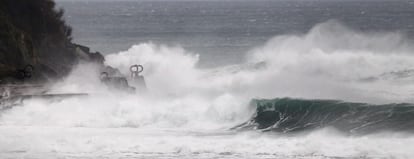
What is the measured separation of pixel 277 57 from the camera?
1991 inches

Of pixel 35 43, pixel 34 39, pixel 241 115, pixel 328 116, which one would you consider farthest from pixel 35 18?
pixel 328 116

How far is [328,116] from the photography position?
31859 millimetres

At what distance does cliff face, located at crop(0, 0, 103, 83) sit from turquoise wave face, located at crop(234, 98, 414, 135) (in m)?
11.0

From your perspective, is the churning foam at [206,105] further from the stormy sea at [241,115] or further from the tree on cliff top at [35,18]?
the tree on cliff top at [35,18]

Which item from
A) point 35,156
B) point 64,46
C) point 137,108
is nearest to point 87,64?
point 64,46

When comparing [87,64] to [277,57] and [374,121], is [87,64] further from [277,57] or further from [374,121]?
[374,121]

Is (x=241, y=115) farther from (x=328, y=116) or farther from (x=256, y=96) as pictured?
(x=256, y=96)

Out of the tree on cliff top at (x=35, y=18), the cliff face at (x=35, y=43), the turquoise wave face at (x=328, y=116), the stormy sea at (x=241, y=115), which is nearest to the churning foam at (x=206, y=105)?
the stormy sea at (x=241, y=115)

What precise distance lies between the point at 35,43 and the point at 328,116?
54.6 ft

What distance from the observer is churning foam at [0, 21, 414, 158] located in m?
26.4

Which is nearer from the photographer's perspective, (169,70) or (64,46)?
(64,46)

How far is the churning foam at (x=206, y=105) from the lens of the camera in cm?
2644

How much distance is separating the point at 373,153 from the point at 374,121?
5324 millimetres

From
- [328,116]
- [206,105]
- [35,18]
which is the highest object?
[35,18]
